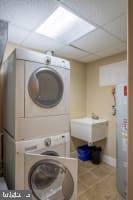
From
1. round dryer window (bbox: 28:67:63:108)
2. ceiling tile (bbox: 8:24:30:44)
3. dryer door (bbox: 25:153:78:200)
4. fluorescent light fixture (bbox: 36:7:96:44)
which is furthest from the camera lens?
ceiling tile (bbox: 8:24:30:44)

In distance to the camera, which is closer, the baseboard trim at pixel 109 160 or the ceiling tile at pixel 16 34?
the ceiling tile at pixel 16 34

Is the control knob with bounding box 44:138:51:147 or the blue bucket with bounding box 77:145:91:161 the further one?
the blue bucket with bounding box 77:145:91:161

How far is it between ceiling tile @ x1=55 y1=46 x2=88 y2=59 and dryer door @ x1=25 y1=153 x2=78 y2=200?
6.40 ft

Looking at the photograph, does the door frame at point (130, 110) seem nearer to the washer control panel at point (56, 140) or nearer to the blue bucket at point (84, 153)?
the washer control panel at point (56, 140)

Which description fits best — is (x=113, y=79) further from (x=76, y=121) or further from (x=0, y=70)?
(x=0, y=70)

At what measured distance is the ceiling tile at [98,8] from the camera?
1.40 meters

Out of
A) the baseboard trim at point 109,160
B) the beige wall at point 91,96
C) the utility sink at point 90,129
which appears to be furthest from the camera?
the beige wall at point 91,96

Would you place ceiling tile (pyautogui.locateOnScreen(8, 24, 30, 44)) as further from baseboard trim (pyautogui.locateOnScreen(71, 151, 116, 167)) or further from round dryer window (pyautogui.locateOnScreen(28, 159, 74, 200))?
baseboard trim (pyautogui.locateOnScreen(71, 151, 116, 167))

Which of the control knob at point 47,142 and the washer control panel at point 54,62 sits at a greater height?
the washer control panel at point 54,62

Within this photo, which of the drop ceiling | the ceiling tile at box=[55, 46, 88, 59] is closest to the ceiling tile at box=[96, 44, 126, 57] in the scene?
the drop ceiling

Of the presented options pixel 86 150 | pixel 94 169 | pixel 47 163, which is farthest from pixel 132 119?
pixel 86 150

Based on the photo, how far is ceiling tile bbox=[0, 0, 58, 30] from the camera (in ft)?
4.60

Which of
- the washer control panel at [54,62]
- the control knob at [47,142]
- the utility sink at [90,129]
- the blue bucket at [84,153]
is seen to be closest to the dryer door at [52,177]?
the control knob at [47,142]

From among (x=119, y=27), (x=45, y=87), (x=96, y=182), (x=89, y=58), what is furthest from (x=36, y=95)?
(x=89, y=58)
